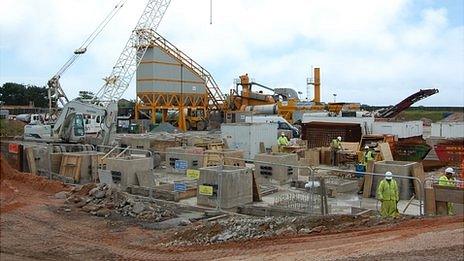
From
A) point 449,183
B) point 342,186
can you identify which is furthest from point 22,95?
point 449,183

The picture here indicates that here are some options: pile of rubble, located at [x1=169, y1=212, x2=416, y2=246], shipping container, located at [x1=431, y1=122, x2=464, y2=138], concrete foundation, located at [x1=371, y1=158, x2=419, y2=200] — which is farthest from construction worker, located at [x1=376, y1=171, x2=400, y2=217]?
shipping container, located at [x1=431, y1=122, x2=464, y2=138]

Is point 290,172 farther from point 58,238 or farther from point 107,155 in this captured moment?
point 58,238

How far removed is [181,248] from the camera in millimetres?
10953

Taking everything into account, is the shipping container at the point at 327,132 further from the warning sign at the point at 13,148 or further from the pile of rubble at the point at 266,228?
the pile of rubble at the point at 266,228

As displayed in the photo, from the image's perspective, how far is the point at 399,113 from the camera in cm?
5359

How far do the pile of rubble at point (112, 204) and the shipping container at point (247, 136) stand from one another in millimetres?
12140

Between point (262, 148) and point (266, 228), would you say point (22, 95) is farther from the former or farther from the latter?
point (266, 228)

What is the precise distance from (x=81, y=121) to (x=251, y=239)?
59.2 feet

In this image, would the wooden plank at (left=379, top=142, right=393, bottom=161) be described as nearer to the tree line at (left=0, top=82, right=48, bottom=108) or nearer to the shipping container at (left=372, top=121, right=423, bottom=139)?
the shipping container at (left=372, top=121, right=423, bottom=139)

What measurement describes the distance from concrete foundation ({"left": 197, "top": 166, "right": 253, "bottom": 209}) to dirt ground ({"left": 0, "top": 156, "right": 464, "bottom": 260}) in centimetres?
285

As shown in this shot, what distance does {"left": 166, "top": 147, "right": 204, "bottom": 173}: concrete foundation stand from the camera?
71.8 ft

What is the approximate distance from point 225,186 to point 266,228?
3899 mm

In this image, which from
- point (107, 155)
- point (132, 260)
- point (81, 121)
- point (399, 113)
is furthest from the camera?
point (399, 113)

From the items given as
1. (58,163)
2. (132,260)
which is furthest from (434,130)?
(132,260)
